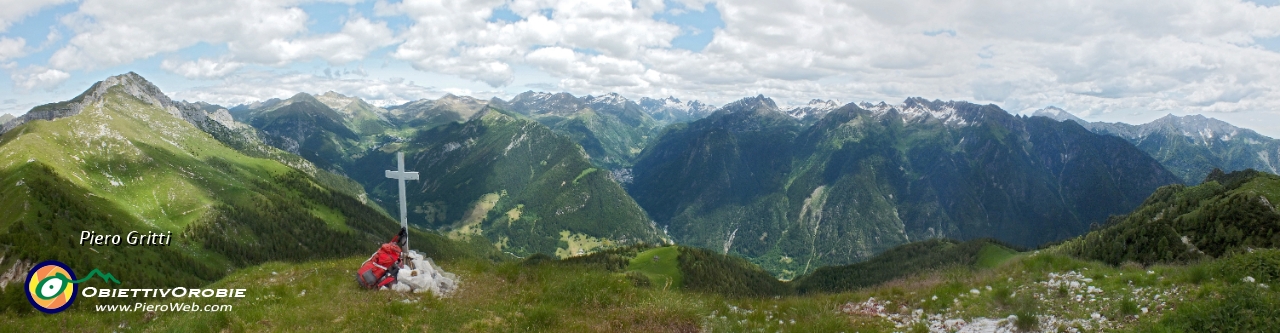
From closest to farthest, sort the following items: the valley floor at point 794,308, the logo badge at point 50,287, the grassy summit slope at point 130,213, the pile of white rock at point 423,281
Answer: the valley floor at point 794,308, the logo badge at point 50,287, the pile of white rock at point 423,281, the grassy summit slope at point 130,213

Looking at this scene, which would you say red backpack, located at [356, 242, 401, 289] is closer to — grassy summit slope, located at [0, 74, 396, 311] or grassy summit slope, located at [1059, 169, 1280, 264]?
grassy summit slope, located at [1059, 169, 1280, 264]

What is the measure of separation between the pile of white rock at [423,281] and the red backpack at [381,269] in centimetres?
42

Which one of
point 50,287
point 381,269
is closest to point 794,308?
point 381,269

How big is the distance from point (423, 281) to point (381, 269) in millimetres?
1705

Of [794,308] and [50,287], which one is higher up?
[50,287]

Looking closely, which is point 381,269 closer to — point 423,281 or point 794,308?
point 423,281

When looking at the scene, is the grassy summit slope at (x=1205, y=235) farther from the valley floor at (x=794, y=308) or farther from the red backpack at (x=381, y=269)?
the red backpack at (x=381, y=269)

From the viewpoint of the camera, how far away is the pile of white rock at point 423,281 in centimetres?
1998

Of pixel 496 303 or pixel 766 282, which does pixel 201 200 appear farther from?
pixel 496 303

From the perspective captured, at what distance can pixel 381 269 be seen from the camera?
20391 mm

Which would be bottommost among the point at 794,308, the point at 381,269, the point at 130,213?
the point at 130,213

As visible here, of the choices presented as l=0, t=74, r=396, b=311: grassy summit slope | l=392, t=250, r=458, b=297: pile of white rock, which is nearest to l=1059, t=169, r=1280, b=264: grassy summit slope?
l=392, t=250, r=458, b=297: pile of white rock

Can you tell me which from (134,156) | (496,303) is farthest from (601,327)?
(134,156)

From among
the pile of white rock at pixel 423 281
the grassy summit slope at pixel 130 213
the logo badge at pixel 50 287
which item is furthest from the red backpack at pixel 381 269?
the grassy summit slope at pixel 130 213
